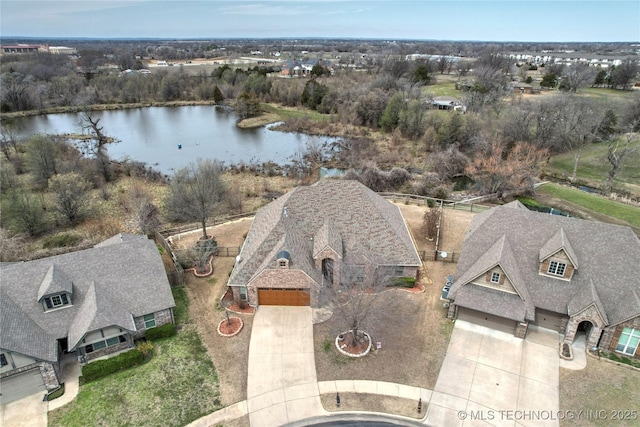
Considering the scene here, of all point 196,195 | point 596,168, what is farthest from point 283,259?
point 596,168

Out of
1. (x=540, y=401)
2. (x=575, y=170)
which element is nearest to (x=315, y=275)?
(x=540, y=401)

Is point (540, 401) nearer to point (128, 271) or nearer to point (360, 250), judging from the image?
point (360, 250)

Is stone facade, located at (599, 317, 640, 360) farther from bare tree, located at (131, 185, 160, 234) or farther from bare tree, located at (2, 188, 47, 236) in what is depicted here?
bare tree, located at (2, 188, 47, 236)

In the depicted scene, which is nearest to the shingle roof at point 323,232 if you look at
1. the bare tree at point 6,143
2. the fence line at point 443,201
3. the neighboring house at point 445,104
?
the fence line at point 443,201

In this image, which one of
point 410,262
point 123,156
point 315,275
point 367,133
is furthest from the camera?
point 367,133

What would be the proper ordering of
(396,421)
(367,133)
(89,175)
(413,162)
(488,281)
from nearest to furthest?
(396,421) < (488,281) < (89,175) < (413,162) < (367,133)

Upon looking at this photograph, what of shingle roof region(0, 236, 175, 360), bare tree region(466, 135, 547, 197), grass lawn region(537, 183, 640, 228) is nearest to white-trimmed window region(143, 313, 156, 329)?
shingle roof region(0, 236, 175, 360)
